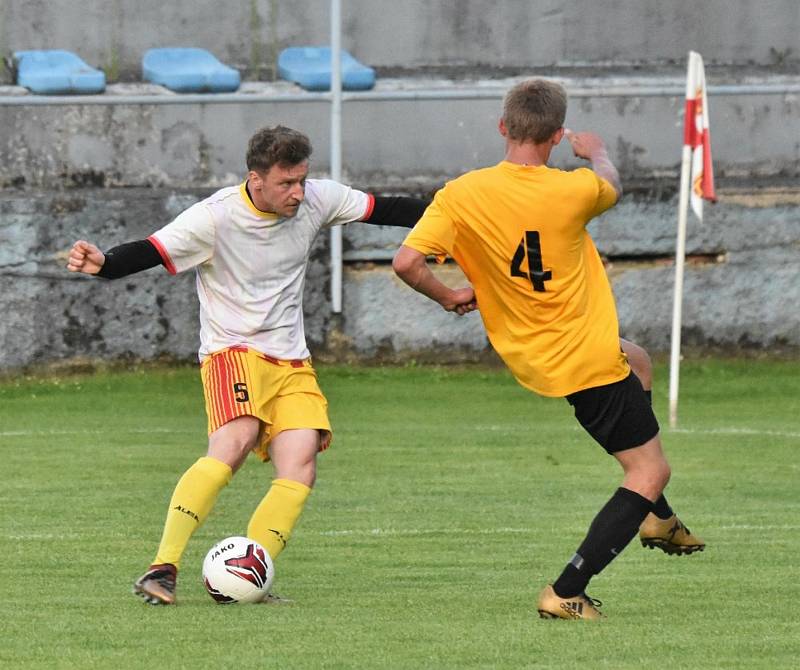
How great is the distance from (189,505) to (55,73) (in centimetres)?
1076

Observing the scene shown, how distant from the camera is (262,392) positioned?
7.04m

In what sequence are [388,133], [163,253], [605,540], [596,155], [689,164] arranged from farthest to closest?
[388,133] → [689,164] → [163,253] → [596,155] → [605,540]

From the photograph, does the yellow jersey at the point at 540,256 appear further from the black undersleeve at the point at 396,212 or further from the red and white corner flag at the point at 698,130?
the red and white corner flag at the point at 698,130

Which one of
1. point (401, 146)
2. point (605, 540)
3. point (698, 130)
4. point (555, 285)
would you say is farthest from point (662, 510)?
point (401, 146)

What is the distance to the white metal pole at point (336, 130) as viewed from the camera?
54.9 feet

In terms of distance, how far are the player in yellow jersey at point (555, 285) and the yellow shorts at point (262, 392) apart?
0.92 m

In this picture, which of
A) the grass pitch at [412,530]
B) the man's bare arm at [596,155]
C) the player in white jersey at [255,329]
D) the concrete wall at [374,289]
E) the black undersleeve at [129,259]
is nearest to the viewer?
the grass pitch at [412,530]

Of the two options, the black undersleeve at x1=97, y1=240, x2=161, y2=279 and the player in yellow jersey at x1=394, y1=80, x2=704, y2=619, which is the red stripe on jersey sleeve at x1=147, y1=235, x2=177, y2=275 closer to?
the black undersleeve at x1=97, y1=240, x2=161, y2=279

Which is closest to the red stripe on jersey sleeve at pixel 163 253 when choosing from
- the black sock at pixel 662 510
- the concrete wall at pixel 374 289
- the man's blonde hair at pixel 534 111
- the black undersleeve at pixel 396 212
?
the black undersleeve at pixel 396 212

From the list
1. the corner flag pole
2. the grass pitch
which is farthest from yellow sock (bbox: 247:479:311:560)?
the corner flag pole

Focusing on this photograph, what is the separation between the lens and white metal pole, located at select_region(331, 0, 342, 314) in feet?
54.9

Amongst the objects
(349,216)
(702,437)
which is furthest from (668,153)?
(349,216)

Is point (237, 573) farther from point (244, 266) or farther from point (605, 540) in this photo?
point (605, 540)

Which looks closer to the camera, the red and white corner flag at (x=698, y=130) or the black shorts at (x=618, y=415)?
the black shorts at (x=618, y=415)
